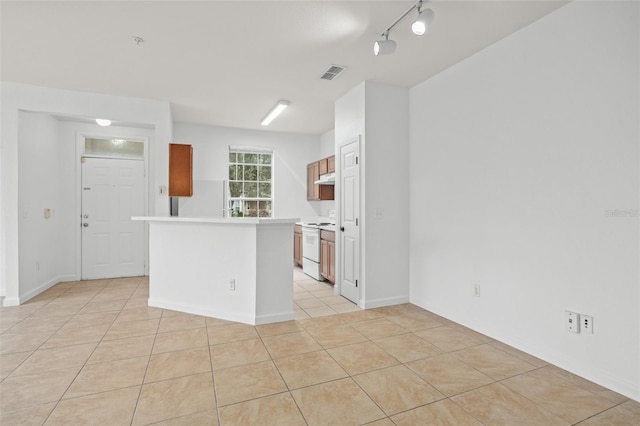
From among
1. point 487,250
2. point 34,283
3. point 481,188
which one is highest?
point 481,188

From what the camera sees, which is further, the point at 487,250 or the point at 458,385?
the point at 487,250

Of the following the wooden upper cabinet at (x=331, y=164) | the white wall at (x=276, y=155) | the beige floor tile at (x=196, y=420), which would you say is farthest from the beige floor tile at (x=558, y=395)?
→ the white wall at (x=276, y=155)

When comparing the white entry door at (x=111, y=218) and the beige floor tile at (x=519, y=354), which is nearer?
the beige floor tile at (x=519, y=354)

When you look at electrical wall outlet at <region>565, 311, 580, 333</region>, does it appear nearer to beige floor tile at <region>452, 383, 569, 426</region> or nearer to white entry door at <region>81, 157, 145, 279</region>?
beige floor tile at <region>452, 383, 569, 426</region>

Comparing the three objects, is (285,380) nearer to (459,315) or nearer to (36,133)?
(459,315)

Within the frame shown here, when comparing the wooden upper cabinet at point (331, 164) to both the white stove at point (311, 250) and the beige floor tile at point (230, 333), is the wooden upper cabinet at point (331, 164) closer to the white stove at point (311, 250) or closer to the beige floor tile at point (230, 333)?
the white stove at point (311, 250)

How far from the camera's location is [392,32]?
2869 mm

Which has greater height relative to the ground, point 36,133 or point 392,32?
point 392,32

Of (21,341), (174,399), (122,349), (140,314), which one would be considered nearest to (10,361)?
(21,341)

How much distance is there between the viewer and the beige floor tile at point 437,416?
1.87m

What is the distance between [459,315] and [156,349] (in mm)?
3023

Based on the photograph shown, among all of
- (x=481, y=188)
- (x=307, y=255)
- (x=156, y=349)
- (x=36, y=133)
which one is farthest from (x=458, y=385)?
(x=36, y=133)

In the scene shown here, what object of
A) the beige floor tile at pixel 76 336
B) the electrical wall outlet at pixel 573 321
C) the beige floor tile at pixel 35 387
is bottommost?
the beige floor tile at pixel 35 387

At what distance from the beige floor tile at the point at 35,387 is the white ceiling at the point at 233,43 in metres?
2.84
